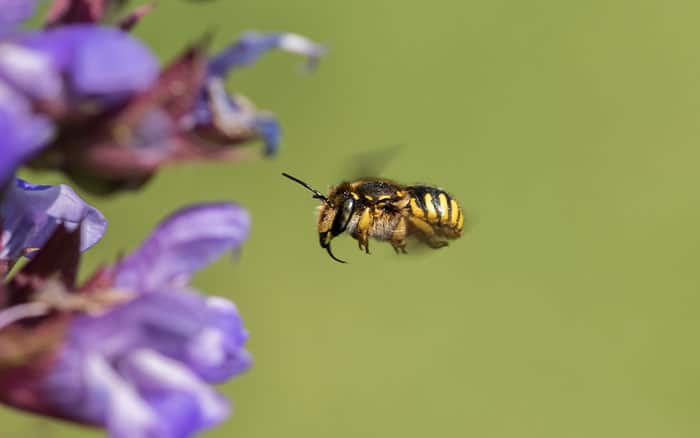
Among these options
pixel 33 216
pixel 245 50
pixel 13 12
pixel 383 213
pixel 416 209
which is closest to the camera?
pixel 13 12

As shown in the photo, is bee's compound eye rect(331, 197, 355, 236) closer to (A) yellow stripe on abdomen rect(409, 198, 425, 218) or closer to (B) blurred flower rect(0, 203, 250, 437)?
(A) yellow stripe on abdomen rect(409, 198, 425, 218)

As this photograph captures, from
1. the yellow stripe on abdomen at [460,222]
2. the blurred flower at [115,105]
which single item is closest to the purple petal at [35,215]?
the blurred flower at [115,105]

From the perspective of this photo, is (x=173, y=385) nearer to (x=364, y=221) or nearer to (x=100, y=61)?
(x=100, y=61)

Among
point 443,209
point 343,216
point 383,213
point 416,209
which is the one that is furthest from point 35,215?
point 443,209

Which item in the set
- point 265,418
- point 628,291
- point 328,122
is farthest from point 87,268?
point 628,291

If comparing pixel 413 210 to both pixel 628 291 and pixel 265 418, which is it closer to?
pixel 265 418

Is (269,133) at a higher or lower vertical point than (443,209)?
higher

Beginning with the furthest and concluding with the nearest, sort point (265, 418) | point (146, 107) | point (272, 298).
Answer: point (272, 298)
point (265, 418)
point (146, 107)
